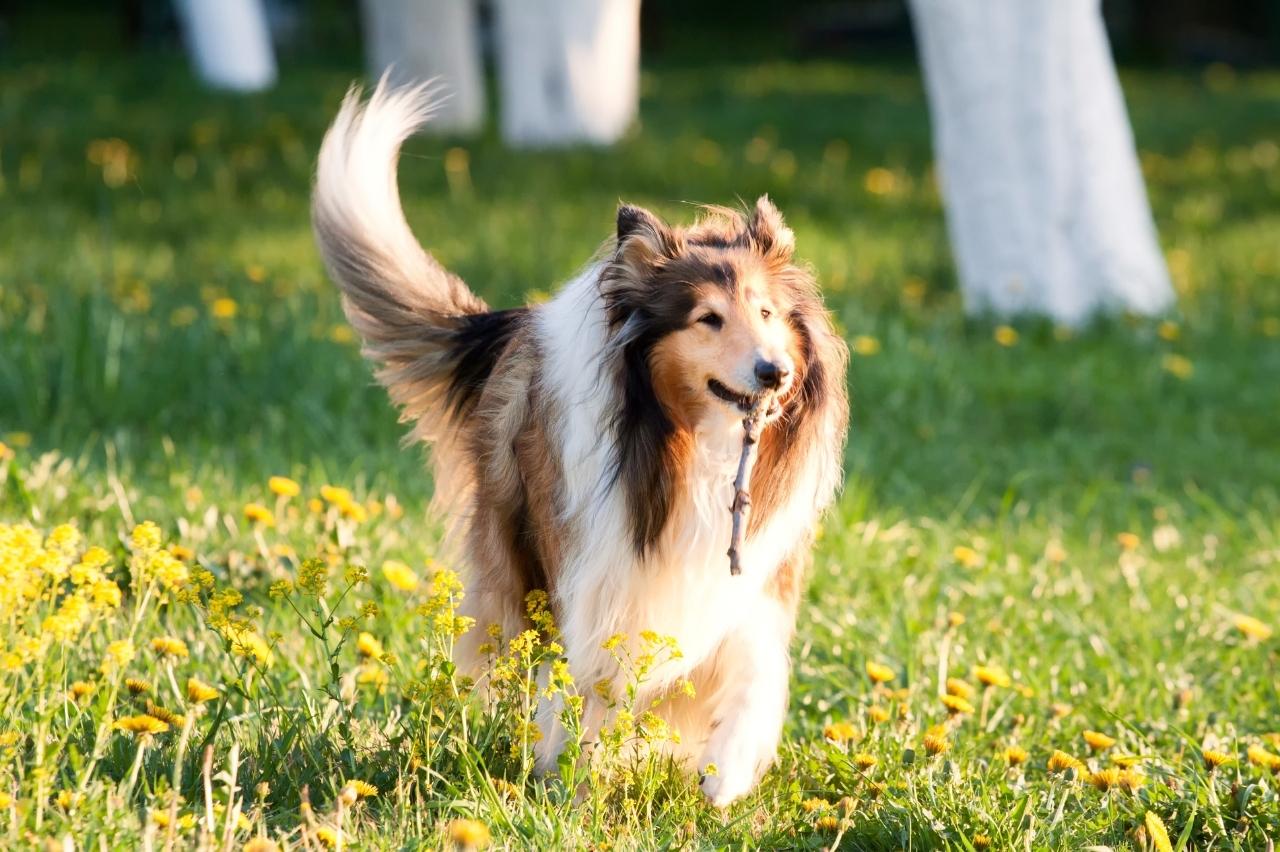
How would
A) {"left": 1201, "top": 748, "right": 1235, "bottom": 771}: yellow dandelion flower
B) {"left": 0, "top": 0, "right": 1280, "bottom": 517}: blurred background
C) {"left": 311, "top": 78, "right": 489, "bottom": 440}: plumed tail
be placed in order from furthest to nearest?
1. {"left": 0, "top": 0, "right": 1280, "bottom": 517}: blurred background
2. {"left": 311, "top": 78, "right": 489, "bottom": 440}: plumed tail
3. {"left": 1201, "top": 748, "right": 1235, "bottom": 771}: yellow dandelion flower

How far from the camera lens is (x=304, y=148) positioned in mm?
11188

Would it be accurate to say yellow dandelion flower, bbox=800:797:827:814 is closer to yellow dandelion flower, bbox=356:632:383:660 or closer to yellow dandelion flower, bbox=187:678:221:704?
yellow dandelion flower, bbox=356:632:383:660

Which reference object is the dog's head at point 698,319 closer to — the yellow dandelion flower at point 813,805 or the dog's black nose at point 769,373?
the dog's black nose at point 769,373

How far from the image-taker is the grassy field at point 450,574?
118 inches

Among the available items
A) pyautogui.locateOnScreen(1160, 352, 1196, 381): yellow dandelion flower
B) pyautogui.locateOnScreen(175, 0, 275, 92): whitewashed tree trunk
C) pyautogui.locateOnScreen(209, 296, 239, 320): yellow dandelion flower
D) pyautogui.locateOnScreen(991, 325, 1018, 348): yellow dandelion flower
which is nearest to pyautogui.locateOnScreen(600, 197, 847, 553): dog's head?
pyautogui.locateOnScreen(209, 296, 239, 320): yellow dandelion flower

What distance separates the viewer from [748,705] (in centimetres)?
334

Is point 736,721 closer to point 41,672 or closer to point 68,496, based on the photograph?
point 41,672

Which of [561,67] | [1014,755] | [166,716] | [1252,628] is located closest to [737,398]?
[1014,755]

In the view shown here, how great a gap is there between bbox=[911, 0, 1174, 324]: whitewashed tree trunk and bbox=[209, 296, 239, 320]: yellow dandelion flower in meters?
3.50

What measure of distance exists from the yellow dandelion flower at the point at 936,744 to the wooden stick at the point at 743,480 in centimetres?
53

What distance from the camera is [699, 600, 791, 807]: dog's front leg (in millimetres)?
3262

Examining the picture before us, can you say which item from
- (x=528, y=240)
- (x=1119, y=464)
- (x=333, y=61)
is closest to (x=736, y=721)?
(x=1119, y=464)

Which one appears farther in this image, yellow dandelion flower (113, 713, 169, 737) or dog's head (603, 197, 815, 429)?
dog's head (603, 197, 815, 429)

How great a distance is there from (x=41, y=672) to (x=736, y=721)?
132cm
